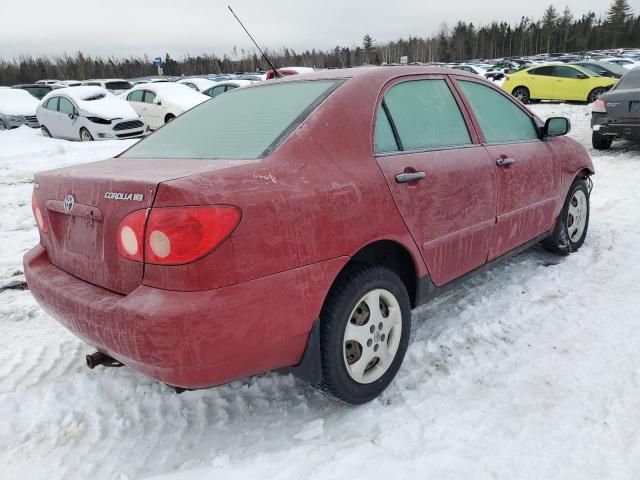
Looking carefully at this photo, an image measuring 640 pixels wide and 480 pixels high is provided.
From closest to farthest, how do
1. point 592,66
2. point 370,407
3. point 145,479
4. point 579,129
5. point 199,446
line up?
1. point 145,479
2. point 199,446
3. point 370,407
4. point 579,129
5. point 592,66

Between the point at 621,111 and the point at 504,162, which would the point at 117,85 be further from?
the point at 504,162

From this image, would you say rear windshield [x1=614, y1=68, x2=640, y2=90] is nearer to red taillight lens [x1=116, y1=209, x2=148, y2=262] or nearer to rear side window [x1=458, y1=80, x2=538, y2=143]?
rear side window [x1=458, y1=80, x2=538, y2=143]

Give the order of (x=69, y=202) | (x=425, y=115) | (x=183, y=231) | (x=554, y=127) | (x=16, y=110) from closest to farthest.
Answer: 1. (x=183, y=231)
2. (x=69, y=202)
3. (x=425, y=115)
4. (x=554, y=127)
5. (x=16, y=110)

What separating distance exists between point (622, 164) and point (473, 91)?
607 centimetres

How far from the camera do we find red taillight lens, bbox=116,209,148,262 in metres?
1.78

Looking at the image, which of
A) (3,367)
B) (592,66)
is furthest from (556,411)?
(592,66)

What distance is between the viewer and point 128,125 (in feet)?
40.9

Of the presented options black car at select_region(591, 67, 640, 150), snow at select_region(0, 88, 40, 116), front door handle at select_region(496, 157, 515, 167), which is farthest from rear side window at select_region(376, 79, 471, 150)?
snow at select_region(0, 88, 40, 116)

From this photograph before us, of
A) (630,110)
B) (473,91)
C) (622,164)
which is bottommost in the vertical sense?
(622,164)

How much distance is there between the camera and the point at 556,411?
2.27 meters

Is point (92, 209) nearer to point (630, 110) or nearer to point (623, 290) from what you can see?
point (623, 290)

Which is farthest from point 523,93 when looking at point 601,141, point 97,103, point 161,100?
point 97,103

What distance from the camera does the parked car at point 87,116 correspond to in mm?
12031

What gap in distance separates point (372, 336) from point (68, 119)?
12472 millimetres
